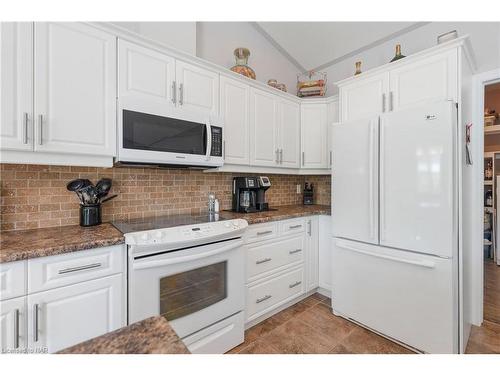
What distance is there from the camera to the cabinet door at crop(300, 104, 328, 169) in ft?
9.17

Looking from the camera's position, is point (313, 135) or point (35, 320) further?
point (313, 135)

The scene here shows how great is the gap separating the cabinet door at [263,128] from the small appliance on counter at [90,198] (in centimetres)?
129

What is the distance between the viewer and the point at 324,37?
9.20ft

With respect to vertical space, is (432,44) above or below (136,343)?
above

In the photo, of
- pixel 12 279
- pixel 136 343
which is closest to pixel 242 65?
pixel 12 279

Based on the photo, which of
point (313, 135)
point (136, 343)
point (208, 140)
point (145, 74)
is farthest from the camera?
point (313, 135)

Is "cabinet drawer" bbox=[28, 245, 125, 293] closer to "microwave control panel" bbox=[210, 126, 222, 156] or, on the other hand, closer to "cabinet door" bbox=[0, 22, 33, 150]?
"cabinet door" bbox=[0, 22, 33, 150]

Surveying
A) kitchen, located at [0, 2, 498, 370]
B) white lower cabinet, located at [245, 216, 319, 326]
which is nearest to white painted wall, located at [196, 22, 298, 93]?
kitchen, located at [0, 2, 498, 370]

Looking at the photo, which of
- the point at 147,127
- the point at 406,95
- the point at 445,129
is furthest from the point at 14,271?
the point at 406,95

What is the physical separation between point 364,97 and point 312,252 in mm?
1583

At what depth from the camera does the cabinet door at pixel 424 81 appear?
167cm

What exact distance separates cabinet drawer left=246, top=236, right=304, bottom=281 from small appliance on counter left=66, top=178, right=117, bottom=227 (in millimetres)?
1135

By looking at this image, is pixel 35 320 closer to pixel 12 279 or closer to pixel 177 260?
pixel 12 279

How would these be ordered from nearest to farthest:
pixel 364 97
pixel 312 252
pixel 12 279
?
pixel 12 279, pixel 364 97, pixel 312 252
